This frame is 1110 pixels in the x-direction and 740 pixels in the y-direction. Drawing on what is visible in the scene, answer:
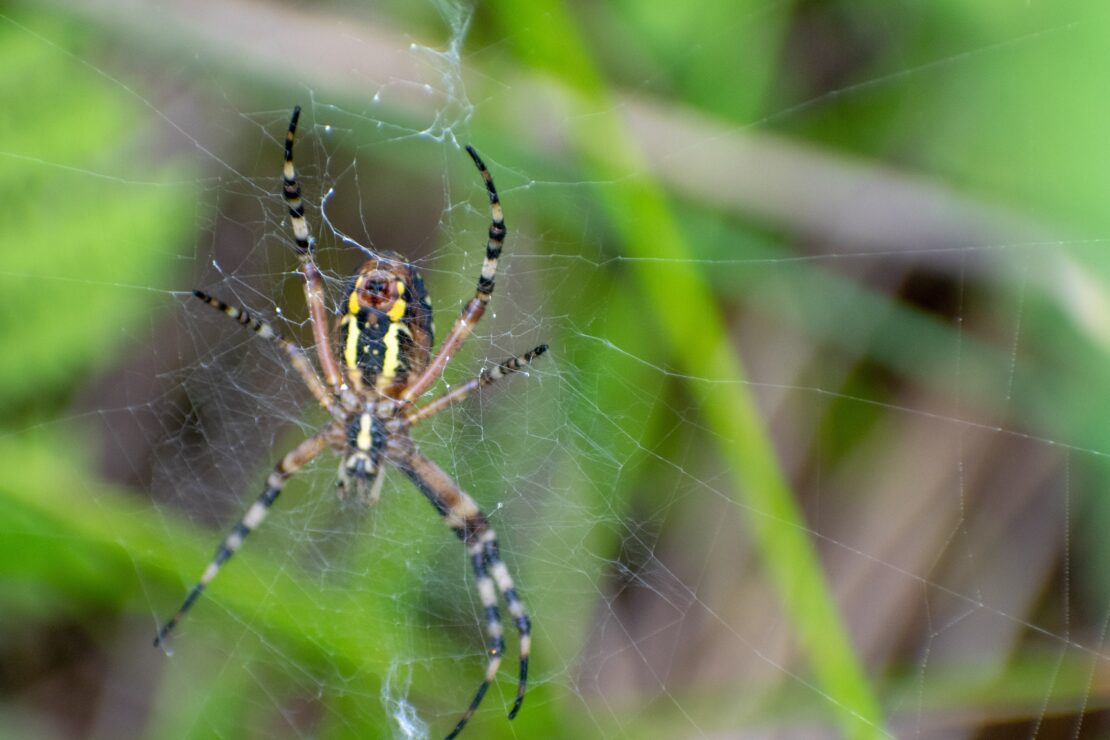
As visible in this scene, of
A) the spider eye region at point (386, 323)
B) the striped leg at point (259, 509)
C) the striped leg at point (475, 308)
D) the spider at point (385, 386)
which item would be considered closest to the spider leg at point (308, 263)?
the spider at point (385, 386)

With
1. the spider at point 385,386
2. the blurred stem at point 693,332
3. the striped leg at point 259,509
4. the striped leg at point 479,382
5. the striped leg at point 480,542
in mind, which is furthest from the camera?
the striped leg at point 480,542

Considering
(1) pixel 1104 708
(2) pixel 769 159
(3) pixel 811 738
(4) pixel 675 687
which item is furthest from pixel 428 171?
(1) pixel 1104 708

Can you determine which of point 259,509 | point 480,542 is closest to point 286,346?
Answer: point 259,509

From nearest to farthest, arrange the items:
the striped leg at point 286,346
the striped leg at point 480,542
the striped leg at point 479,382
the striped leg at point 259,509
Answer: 1. the striped leg at point 479,382
2. the striped leg at point 286,346
3. the striped leg at point 259,509
4. the striped leg at point 480,542

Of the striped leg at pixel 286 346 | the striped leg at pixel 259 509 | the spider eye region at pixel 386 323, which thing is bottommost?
the striped leg at pixel 259 509

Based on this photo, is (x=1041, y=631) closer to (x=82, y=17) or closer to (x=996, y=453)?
(x=996, y=453)

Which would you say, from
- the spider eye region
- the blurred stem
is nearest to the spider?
the spider eye region

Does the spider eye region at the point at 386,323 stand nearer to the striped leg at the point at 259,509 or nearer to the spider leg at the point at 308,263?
the spider leg at the point at 308,263

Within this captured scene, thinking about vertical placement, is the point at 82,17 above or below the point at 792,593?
above
